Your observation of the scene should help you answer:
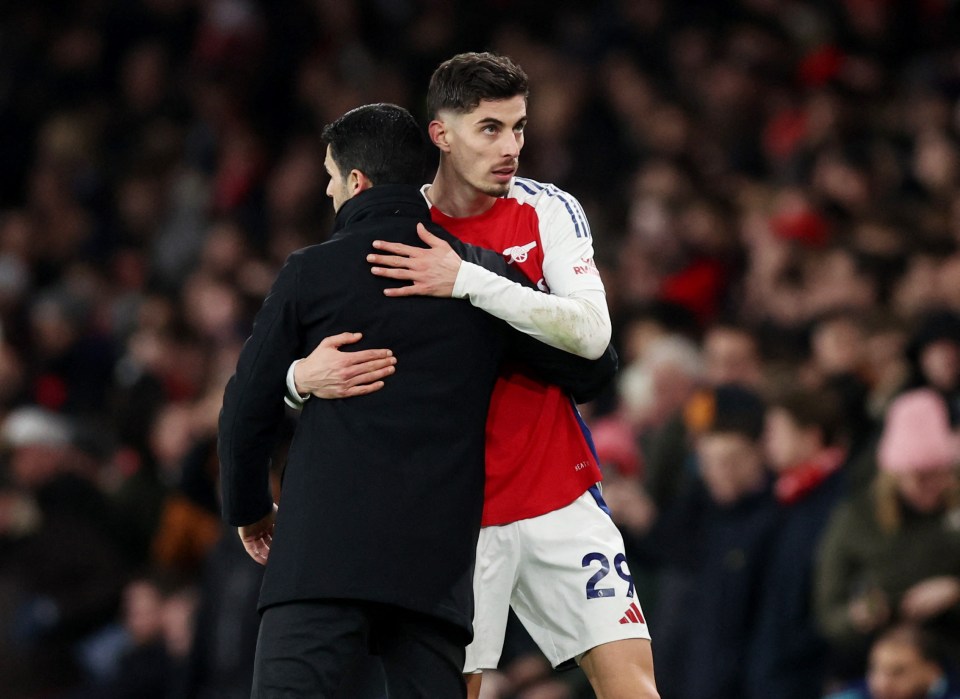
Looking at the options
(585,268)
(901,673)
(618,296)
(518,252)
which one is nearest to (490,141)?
(518,252)

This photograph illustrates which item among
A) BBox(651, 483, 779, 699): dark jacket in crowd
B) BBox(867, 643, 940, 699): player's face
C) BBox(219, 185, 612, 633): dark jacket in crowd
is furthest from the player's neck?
BBox(651, 483, 779, 699): dark jacket in crowd

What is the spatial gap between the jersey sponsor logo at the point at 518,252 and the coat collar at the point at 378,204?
1.37 ft

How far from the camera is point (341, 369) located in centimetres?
414

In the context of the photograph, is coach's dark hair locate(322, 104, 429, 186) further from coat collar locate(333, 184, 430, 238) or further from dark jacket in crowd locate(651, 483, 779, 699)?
dark jacket in crowd locate(651, 483, 779, 699)

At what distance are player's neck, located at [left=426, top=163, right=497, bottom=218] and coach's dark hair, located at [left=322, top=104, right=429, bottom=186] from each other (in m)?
0.38

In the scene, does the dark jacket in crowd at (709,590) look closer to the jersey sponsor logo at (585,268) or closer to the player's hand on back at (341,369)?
the jersey sponsor logo at (585,268)

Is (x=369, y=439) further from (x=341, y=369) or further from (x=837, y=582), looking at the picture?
(x=837, y=582)

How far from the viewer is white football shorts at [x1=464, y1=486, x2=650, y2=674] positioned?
4645 millimetres

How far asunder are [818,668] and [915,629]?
767 mm

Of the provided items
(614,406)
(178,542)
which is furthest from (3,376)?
(614,406)

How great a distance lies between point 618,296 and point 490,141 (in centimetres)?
532

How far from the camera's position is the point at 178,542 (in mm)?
9430

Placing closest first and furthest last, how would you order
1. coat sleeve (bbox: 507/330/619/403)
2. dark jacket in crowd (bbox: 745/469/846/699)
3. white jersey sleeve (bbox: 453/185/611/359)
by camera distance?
white jersey sleeve (bbox: 453/185/611/359) < coat sleeve (bbox: 507/330/619/403) < dark jacket in crowd (bbox: 745/469/846/699)

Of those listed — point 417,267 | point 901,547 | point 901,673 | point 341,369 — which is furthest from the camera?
point 901,547
